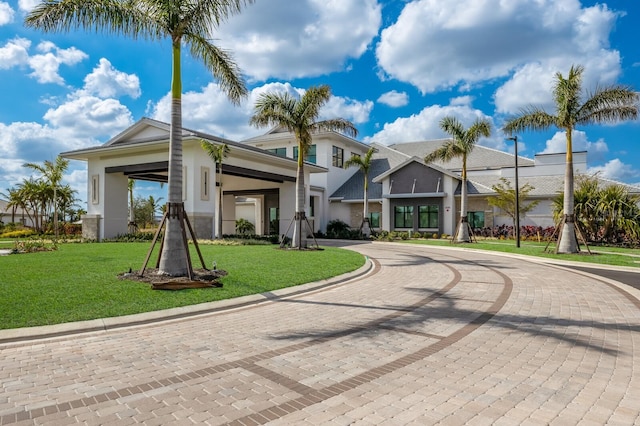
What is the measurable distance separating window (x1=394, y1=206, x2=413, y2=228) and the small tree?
6.40 m

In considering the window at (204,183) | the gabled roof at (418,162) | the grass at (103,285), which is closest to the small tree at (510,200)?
the gabled roof at (418,162)

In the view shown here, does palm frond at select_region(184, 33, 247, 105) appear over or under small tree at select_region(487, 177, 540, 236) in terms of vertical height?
over

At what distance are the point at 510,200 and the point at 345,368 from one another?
97.4ft

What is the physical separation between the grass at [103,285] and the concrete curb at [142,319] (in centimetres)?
20

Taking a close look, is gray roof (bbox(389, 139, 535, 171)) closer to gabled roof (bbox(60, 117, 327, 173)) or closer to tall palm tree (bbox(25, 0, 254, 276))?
gabled roof (bbox(60, 117, 327, 173))

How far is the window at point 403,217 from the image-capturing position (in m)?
35.5

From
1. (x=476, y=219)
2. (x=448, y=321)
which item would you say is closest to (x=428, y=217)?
(x=476, y=219)

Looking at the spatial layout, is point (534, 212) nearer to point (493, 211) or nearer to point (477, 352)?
point (493, 211)

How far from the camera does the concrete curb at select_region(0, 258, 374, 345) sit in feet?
20.3

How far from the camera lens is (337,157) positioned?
1603 inches

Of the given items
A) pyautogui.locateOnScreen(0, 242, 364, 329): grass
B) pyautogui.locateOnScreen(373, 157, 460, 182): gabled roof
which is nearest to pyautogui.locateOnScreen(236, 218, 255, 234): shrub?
pyautogui.locateOnScreen(373, 157, 460, 182): gabled roof

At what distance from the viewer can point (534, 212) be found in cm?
3259

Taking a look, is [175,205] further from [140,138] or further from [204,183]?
[140,138]

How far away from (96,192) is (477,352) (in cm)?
2765
